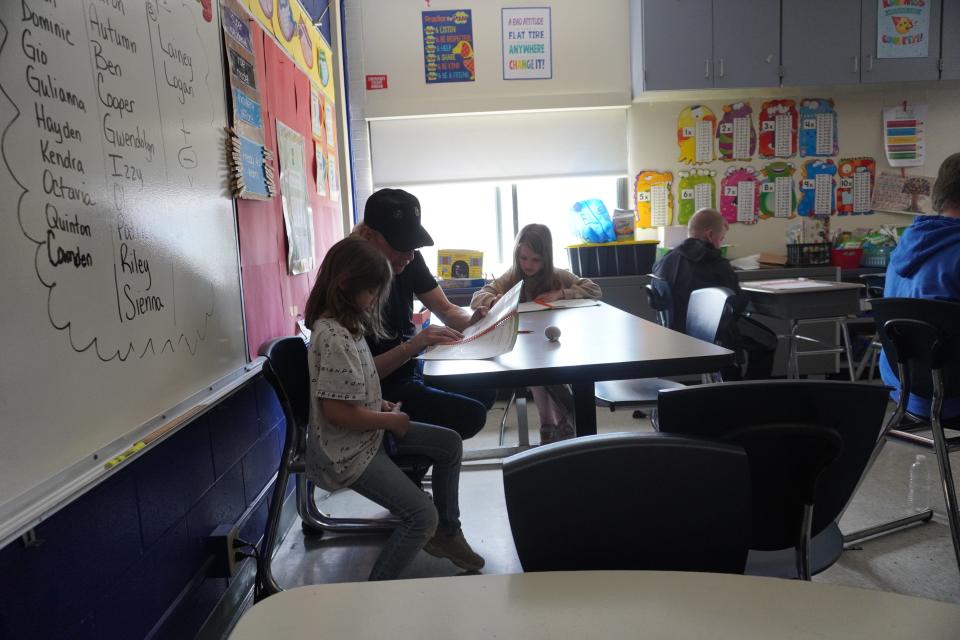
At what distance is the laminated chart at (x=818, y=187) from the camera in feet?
14.7

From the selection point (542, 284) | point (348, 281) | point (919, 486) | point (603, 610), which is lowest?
point (919, 486)

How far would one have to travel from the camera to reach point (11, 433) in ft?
2.87

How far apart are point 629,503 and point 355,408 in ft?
2.88

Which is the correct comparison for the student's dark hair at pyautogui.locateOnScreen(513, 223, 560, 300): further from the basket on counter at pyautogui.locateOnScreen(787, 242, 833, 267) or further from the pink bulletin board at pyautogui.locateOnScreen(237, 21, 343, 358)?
the basket on counter at pyautogui.locateOnScreen(787, 242, 833, 267)

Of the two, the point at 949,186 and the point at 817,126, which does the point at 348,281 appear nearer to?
the point at 949,186

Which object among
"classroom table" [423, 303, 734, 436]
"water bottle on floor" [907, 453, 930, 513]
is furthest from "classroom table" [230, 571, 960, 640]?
"water bottle on floor" [907, 453, 930, 513]

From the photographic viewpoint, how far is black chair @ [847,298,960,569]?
5.89 ft

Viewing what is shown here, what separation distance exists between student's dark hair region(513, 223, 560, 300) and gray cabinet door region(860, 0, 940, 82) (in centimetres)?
276

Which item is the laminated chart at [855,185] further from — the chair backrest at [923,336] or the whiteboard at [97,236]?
the whiteboard at [97,236]

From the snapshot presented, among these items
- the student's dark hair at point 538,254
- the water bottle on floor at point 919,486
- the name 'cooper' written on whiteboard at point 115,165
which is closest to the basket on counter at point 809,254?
the water bottle on floor at point 919,486

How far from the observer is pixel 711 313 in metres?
2.35

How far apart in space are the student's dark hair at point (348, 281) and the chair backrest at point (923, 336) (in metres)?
1.48

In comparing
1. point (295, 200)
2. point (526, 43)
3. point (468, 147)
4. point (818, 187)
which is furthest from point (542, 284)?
point (818, 187)

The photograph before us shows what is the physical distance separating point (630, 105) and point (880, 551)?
3168 mm
